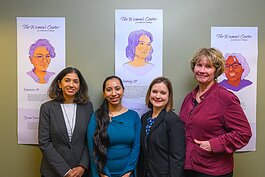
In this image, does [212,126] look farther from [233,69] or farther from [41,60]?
[41,60]

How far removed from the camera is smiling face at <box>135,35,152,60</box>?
2.13 m

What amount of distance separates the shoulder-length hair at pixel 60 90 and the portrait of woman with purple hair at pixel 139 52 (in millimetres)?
370

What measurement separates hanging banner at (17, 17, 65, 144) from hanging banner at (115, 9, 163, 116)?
460mm

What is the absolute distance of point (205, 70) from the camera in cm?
176

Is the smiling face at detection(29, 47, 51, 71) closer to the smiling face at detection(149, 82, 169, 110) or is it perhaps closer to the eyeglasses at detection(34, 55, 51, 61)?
the eyeglasses at detection(34, 55, 51, 61)

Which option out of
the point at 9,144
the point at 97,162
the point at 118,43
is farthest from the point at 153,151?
the point at 9,144

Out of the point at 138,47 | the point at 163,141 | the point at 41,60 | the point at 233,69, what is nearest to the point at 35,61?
the point at 41,60

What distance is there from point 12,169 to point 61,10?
136 cm

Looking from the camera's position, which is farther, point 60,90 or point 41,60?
point 41,60

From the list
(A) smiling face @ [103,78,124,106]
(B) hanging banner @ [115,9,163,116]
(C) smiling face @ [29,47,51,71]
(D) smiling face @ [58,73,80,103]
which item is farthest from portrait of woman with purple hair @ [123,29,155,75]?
(C) smiling face @ [29,47,51,71]

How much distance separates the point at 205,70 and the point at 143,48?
22.9 inches

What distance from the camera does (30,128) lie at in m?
2.19

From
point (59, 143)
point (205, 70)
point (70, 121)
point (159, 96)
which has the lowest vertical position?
point (59, 143)

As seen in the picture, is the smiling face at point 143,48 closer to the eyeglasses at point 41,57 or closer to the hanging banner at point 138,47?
the hanging banner at point 138,47
